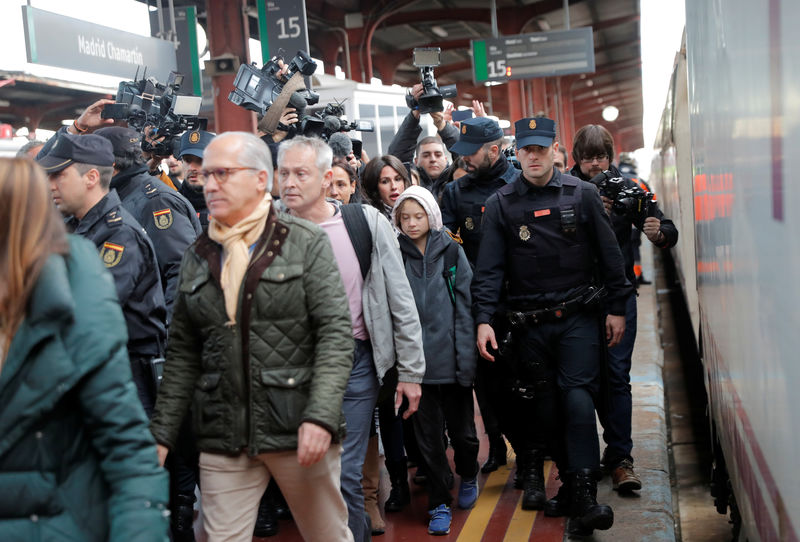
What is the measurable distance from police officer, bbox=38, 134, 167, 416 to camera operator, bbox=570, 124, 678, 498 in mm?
2342

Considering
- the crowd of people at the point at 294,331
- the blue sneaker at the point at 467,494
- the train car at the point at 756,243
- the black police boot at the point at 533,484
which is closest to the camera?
the train car at the point at 756,243

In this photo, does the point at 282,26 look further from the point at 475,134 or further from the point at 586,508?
the point at 586,508

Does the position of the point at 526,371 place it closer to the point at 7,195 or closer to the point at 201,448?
the point at 201,448

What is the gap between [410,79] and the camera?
4122 cm

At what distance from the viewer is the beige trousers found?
10.3 feet

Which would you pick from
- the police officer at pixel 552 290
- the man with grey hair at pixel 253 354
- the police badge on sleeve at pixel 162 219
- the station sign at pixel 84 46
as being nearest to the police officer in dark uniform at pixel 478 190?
the police officer at pixel 552 290

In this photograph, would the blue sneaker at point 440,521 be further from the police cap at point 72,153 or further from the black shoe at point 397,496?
the police cap at point 72,153

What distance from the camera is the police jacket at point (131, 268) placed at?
394 cm

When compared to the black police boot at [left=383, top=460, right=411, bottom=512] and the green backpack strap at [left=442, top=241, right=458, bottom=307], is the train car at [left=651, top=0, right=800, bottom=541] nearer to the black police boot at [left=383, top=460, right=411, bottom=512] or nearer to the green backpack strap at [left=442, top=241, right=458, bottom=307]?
the green backpack strap at [left=442, top=241, right=458, bottom=307]

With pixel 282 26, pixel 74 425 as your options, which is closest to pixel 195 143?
pixel 74 425

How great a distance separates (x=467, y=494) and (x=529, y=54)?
1499cm

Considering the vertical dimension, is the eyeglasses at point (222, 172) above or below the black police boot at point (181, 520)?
above

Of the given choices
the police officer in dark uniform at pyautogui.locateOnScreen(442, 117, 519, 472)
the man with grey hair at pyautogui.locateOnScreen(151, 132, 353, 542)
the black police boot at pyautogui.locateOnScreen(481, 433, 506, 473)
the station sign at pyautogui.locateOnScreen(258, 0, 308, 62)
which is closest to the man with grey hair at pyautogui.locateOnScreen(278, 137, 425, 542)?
the man with grey hair at pyautogui.locateOnScreen(151, 132, 353, 542)

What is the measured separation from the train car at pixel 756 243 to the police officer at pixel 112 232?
89.6 inches
